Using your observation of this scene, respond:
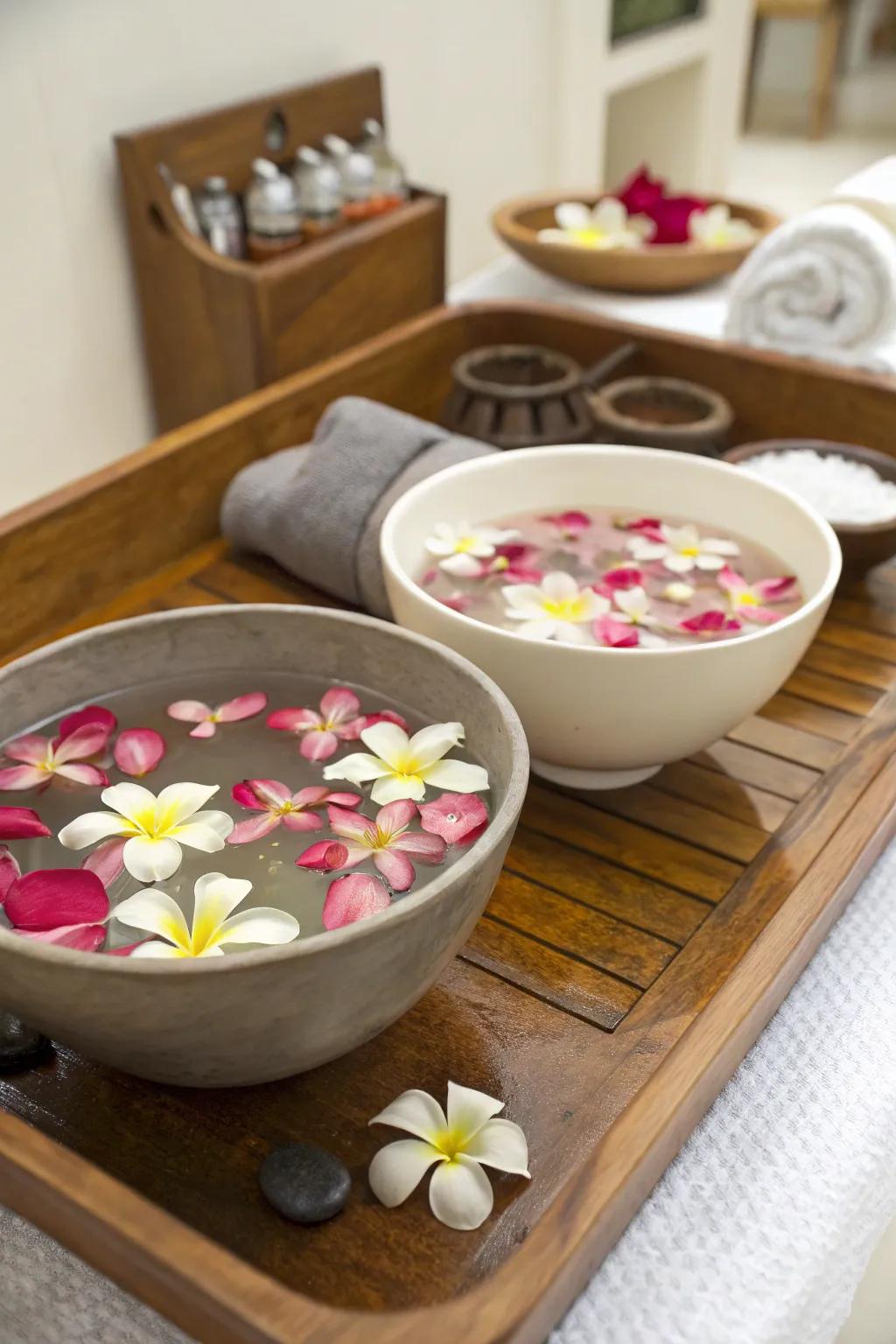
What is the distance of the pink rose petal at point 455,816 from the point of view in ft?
1.71

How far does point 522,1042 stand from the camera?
0.55 m

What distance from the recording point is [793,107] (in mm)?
4781

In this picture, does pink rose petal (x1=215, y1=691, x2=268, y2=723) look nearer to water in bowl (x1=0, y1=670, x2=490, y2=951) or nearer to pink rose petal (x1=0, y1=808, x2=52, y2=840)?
water in bowl (x1=0, y1=670, x2=490, y2=951)

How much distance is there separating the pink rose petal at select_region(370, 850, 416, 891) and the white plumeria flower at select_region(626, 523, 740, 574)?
299 millimetres

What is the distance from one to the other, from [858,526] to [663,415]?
25cm

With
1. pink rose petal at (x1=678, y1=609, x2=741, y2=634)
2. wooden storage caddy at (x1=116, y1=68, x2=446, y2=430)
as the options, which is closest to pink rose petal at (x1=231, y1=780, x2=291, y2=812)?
pink rose petal at (x1=678, y1=609, x2=741, y2=634)

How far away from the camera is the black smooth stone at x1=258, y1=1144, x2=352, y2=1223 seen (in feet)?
1.54

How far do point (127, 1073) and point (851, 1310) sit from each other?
356mm

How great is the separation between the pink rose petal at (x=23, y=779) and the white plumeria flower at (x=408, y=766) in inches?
4.9

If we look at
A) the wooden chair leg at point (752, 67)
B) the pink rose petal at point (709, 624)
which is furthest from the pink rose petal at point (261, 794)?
the wooden chair leg at point (752, 67)

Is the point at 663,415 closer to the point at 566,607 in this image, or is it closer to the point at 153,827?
the point at 566,607

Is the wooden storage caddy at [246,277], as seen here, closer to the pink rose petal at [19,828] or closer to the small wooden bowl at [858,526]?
the small wooden bowl at [858,526]

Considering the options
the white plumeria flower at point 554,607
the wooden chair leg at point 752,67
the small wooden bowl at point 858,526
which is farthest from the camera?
the wooden chair leg at point 752,67

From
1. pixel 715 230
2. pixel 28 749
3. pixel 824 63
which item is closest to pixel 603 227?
pixel 715 230
